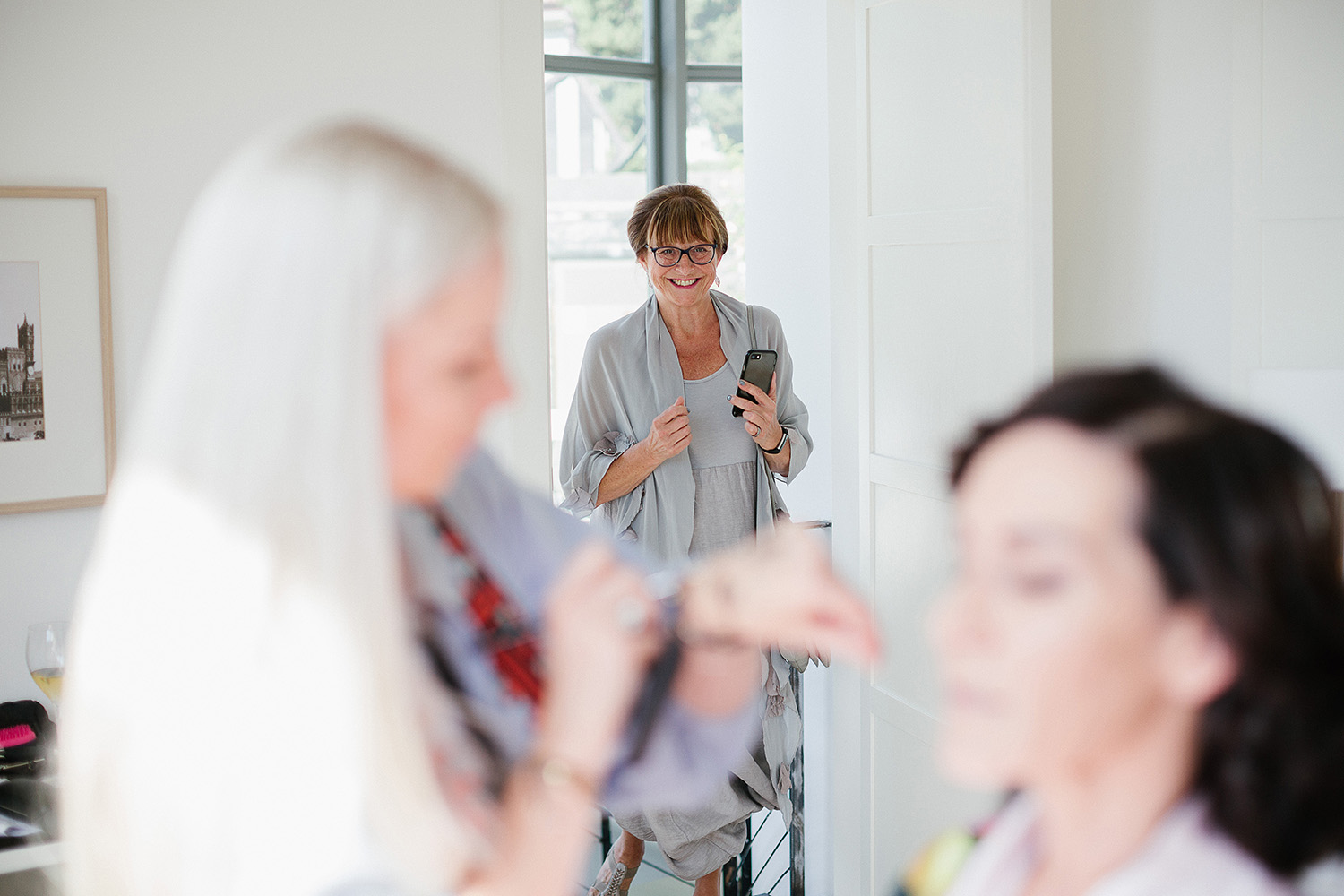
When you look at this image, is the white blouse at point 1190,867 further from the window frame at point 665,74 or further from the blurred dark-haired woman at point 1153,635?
the window frame at point 665,74

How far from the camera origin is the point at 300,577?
529 millimetres

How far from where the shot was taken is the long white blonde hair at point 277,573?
0.53 metres

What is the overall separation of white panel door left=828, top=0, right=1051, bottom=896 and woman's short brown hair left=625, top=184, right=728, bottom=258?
332mm

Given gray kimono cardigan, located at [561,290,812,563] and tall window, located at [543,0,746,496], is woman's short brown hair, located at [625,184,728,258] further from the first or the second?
tall window, located at [543,0,746,496]

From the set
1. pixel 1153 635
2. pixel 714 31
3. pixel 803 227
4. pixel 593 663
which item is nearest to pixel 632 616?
pixel 593 663

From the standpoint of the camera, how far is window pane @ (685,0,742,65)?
14.7 feet

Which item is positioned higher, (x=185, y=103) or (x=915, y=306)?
(x=185, y=103)

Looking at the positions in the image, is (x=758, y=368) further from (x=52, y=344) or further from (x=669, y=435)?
(x=52, y=344)

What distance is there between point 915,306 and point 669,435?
579 millimetres

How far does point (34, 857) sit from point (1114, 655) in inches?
56.5

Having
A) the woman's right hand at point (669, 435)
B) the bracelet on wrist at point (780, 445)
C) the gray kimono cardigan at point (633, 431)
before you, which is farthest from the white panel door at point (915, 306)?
the woman's right hand at point (669, 435)

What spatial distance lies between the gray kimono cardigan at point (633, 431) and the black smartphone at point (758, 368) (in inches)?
4.6

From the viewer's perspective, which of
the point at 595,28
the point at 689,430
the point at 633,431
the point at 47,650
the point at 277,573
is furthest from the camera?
the point at 595,28

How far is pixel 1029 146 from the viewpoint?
2039 mm
